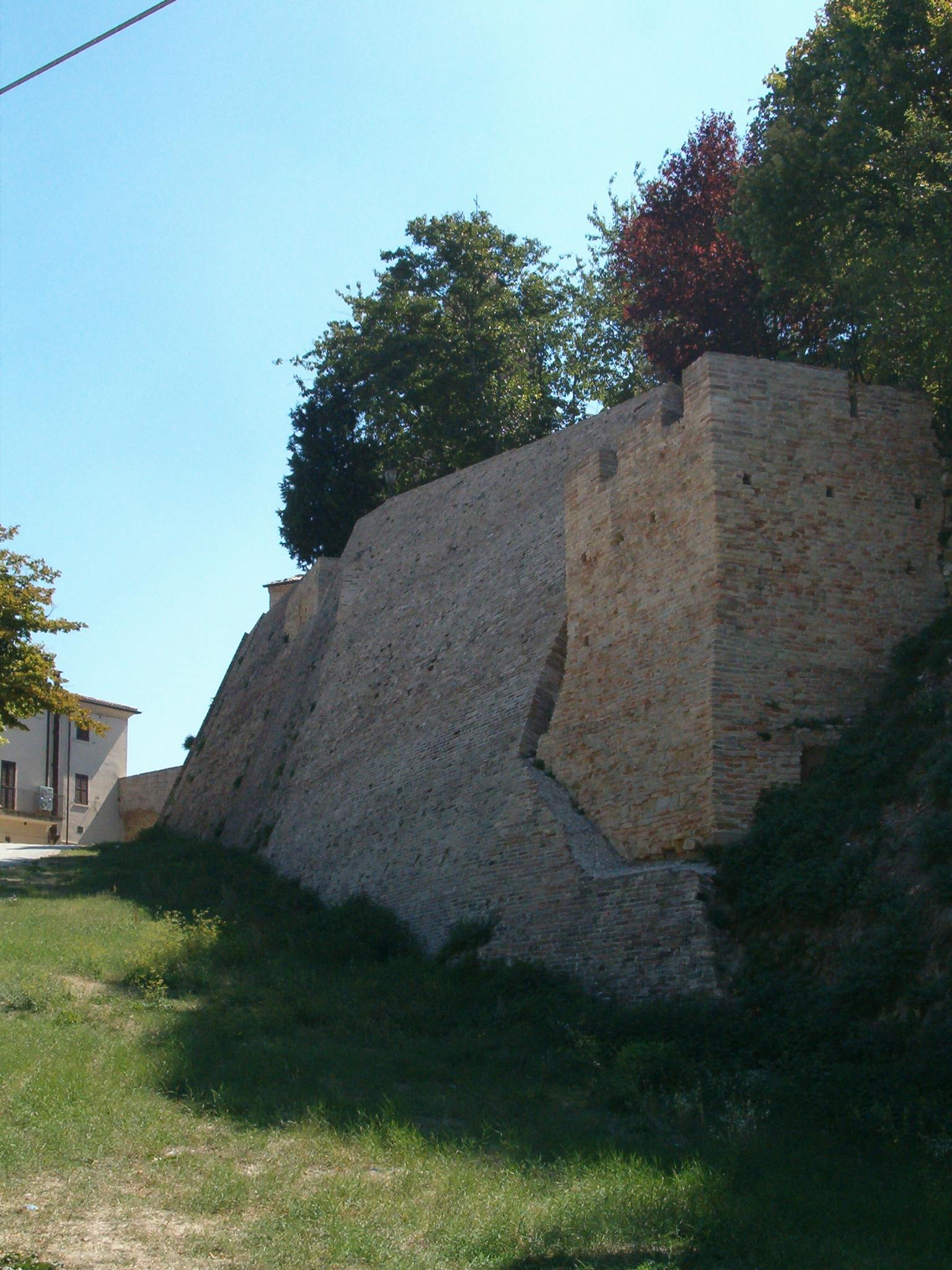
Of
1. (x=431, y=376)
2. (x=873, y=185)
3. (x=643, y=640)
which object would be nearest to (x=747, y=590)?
(x=643, y=640)

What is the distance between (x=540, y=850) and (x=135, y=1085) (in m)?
5.81

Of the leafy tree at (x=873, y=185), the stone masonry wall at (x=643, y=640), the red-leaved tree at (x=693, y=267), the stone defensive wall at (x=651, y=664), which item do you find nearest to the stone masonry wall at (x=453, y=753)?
the stone defensive wall at (x=651, y=664)

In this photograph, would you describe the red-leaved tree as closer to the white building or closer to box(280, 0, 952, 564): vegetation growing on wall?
box(280, 0, 952, 564): vegetation growing on wall

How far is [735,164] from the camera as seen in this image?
1052 inches

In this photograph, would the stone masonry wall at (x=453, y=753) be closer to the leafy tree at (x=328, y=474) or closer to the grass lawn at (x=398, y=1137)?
the grass lawn at (x=398, y=1137)

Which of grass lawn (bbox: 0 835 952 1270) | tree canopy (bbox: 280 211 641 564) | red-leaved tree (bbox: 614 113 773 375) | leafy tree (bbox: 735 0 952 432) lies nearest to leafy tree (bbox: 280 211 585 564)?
tree canopy (bbox: 280 211 641 564)

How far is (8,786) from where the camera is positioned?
43.3 metres

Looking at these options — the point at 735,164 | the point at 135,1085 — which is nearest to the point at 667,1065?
the point at 135,1085

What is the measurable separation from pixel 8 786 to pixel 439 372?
20.5 m

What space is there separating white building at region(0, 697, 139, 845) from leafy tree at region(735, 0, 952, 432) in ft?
101

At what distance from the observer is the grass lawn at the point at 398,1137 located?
7.97 meters

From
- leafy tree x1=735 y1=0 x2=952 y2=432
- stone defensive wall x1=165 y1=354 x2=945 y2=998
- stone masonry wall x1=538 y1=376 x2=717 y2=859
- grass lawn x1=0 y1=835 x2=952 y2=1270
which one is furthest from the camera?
leafy tree x1=735 y1=0 x2=952 y2=432

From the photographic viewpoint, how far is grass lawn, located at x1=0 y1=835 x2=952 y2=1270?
7969mm

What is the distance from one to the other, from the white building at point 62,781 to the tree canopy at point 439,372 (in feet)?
42.8
